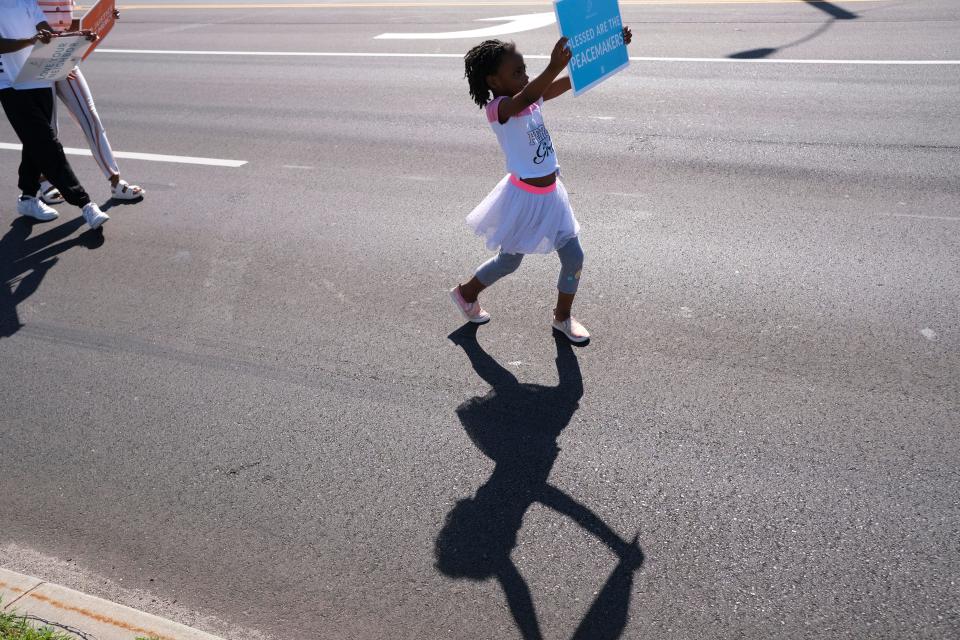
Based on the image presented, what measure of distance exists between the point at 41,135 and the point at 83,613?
4780 mm

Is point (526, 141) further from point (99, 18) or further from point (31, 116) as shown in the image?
point (31, 116)

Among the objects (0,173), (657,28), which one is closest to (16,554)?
(0,173)

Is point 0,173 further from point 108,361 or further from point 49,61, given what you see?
point 108,361

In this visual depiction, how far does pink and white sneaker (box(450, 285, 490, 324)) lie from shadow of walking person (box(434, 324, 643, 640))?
318mm

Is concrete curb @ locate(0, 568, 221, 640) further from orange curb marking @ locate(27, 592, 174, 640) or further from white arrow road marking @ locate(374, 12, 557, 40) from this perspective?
white arrow road marking @ locate(374, 12, 557, 40)

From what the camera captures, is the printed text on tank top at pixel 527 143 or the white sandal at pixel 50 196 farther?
the white sandal at pixel 50 196

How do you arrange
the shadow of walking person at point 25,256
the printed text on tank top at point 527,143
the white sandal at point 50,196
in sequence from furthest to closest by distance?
the white sandal at point 50,196 < the shadow of walking person at point 25,256 < the printed text on tank top at point 527,143

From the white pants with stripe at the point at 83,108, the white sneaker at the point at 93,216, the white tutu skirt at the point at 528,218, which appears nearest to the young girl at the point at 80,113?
the white pants with stripe at the point at 83,108

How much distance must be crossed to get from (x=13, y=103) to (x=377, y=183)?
2996mm

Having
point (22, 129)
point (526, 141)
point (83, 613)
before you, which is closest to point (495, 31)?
point (22, 129)

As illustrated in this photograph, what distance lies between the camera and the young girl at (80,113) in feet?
21.9

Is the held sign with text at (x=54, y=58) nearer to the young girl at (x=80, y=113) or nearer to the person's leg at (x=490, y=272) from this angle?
the young girl at (x=80, y=113)

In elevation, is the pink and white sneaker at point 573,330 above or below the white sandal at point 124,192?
below

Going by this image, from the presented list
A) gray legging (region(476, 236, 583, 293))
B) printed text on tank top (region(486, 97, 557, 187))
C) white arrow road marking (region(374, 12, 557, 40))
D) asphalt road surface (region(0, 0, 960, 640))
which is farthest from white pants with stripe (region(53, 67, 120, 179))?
white arrow road marking (region(374, 12, 557, 40))
